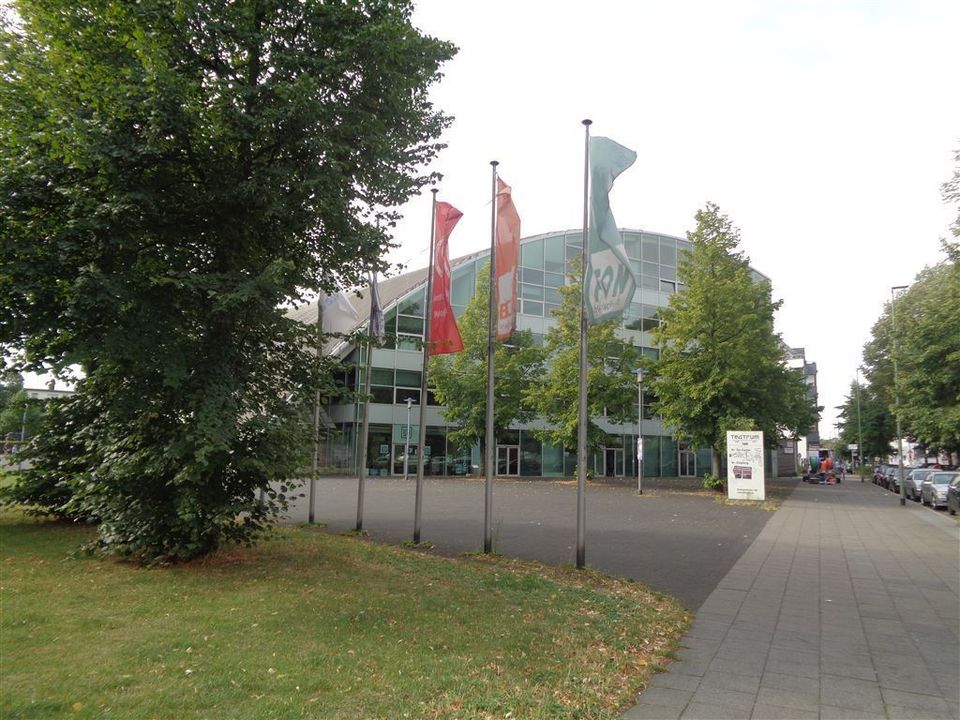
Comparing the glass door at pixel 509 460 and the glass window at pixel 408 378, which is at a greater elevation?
the glass window at pixel 408 378

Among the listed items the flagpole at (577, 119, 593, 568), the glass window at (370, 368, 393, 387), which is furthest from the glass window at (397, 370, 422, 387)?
the flagpole at (577, 119, 593, 568)

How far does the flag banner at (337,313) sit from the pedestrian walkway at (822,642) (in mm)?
8044

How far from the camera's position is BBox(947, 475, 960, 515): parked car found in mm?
21469

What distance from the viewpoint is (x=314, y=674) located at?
193 inches

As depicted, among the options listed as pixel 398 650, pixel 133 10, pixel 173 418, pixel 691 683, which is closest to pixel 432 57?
pixel 133 10

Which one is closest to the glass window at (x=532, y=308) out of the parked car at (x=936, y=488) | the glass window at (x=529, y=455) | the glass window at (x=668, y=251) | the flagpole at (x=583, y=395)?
the glass window at (x=529, y=455)

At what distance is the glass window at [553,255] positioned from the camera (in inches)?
1732

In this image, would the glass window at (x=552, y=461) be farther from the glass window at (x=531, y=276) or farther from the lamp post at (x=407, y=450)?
the glass window at (x=531, y=276)

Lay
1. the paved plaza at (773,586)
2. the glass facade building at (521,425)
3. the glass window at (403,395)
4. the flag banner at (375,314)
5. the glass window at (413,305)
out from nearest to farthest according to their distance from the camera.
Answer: the paved plaza at (773,586) < the flag banner at (375,314) < the glass window at (413,305) < the glass facade building at (521,425) < the glass window at (403,395)

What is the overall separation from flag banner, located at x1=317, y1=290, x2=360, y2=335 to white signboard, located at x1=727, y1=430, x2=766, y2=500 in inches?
674

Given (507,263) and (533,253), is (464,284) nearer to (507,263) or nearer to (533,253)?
(533,253)

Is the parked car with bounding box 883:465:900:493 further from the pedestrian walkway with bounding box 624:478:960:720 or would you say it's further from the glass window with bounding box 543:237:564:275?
the pedestrian walkway with bounding box 624:478:960:720

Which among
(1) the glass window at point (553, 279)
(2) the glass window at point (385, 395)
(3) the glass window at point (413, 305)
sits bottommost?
(2) the glass window at point (385, 395)

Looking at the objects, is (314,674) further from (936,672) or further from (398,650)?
(936,672)
